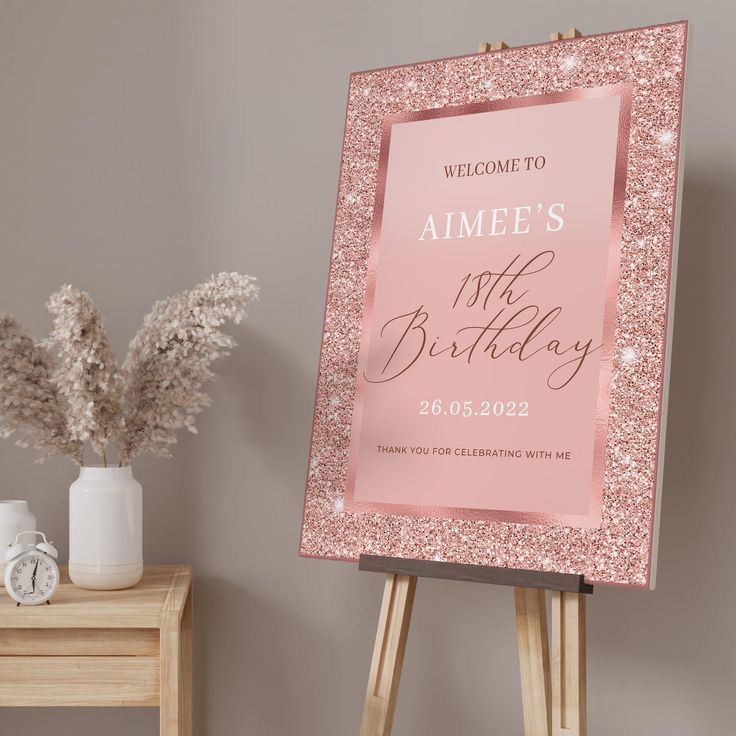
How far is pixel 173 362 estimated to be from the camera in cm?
151

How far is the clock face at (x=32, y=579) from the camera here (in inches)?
54.6

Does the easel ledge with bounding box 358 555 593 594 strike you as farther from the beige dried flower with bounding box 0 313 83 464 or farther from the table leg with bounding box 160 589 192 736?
the beige dried flower with bounding box 0 313 83 464

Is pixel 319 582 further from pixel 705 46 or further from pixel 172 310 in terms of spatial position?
pixel 705 46

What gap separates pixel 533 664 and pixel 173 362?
0.74 metres

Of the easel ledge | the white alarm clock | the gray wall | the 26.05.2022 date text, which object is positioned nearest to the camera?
the easel ledge

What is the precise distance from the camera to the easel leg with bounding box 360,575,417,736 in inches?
51.5

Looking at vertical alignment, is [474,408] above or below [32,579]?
above

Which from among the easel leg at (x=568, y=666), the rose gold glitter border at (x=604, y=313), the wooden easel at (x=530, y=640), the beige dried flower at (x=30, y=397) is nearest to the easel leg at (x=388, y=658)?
the wooden easel at (x=530, y=640)

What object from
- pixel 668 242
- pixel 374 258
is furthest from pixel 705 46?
pixel 374 258

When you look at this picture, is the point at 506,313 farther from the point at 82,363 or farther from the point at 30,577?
the point at 30,577

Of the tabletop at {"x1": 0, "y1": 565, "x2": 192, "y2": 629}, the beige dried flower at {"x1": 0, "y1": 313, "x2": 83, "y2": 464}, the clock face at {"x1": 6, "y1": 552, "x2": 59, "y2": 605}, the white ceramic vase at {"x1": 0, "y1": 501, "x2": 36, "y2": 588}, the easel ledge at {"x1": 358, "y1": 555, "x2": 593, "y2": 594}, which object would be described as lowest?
the tabletop at {"x1": 0, "y1": 565, "x2": 192, "y2": 629}

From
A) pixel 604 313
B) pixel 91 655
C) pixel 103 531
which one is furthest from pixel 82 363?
pixel 604 313

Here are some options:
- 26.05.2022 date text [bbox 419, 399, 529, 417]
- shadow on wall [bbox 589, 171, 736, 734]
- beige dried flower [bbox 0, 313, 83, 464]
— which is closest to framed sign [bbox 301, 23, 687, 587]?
26.05.2022 date text [bbox 419, 399, 529, 417]

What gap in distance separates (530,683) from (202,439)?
796mm
